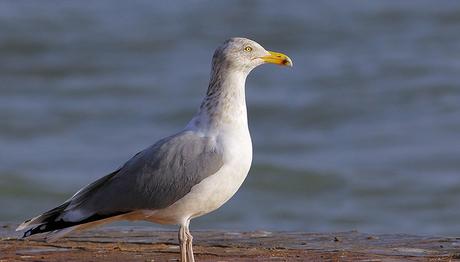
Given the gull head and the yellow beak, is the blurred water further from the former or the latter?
the gull head

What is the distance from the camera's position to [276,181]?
14102mm

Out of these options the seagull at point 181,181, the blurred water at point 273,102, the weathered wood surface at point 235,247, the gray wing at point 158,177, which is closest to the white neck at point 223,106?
the seagull at point 181,181

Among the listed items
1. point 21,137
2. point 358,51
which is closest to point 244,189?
point 21,137

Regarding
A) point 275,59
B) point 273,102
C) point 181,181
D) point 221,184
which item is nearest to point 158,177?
point 181,181

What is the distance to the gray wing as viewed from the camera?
5.86m

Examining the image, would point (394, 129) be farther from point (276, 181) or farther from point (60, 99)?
point (60, 99)

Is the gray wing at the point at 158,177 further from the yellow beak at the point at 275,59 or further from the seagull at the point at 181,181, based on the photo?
the yellow beak at the point at 275,59

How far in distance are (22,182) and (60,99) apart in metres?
3.37

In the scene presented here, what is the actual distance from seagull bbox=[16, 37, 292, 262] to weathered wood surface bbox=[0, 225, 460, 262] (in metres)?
0.40

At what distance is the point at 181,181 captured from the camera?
5871 millimetres

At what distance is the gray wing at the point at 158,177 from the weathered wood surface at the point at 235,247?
1.43 feet

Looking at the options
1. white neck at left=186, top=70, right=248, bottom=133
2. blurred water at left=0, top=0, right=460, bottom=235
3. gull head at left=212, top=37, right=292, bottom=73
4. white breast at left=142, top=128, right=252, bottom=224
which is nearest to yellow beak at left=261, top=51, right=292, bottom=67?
gull head at left=212, top=37, right=292, bottom=73

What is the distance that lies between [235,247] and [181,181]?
3.32 feet

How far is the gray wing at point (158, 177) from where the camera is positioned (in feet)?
19.2
